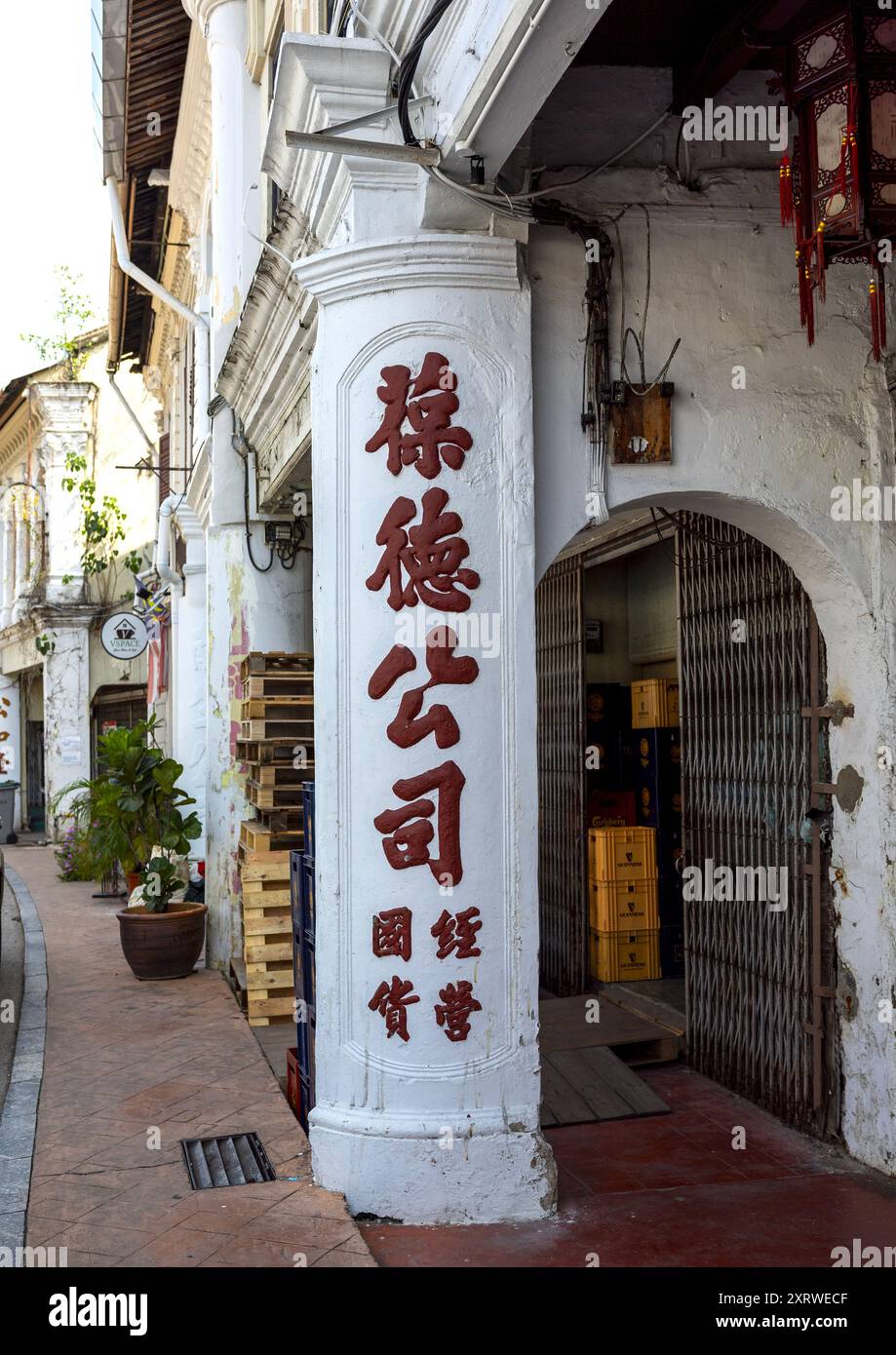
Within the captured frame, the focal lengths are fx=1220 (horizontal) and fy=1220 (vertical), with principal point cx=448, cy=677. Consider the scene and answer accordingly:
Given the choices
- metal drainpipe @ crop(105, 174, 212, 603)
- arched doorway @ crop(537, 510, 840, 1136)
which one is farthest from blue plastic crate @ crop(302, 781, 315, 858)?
metal drainpipe @ crop(105, 174, 212, 603)

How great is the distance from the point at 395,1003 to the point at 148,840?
5790 mm

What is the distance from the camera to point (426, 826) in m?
4.98

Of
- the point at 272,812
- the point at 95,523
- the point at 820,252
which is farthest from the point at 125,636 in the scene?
the point at 820,252

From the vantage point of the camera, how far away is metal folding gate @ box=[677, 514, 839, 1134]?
576 centimetres

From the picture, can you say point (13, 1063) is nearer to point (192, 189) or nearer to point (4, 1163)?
point (4, 1163)

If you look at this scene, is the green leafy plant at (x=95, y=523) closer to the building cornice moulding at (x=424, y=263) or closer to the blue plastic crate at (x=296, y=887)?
the blue plastic crate at (x=296, y=887)

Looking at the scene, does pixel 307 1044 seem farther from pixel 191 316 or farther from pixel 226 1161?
pixel 191 316

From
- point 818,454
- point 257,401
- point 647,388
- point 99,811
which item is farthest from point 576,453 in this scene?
point 99,811

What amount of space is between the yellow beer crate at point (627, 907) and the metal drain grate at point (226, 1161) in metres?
3.50

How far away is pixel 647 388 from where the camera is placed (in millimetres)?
5320

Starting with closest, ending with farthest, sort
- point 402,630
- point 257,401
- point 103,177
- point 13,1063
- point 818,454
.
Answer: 1. point 402,630
2. point 818,454
3. point 13,1063
4. point 257,401
5. point 103,177

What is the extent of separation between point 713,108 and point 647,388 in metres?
1.40

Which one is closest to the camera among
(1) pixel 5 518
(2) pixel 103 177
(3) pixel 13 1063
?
(3) pixel 13 1063

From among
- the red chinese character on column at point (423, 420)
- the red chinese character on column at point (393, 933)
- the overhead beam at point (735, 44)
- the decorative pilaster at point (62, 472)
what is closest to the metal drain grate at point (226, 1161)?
the red chinese character on column at point (393, 933)
